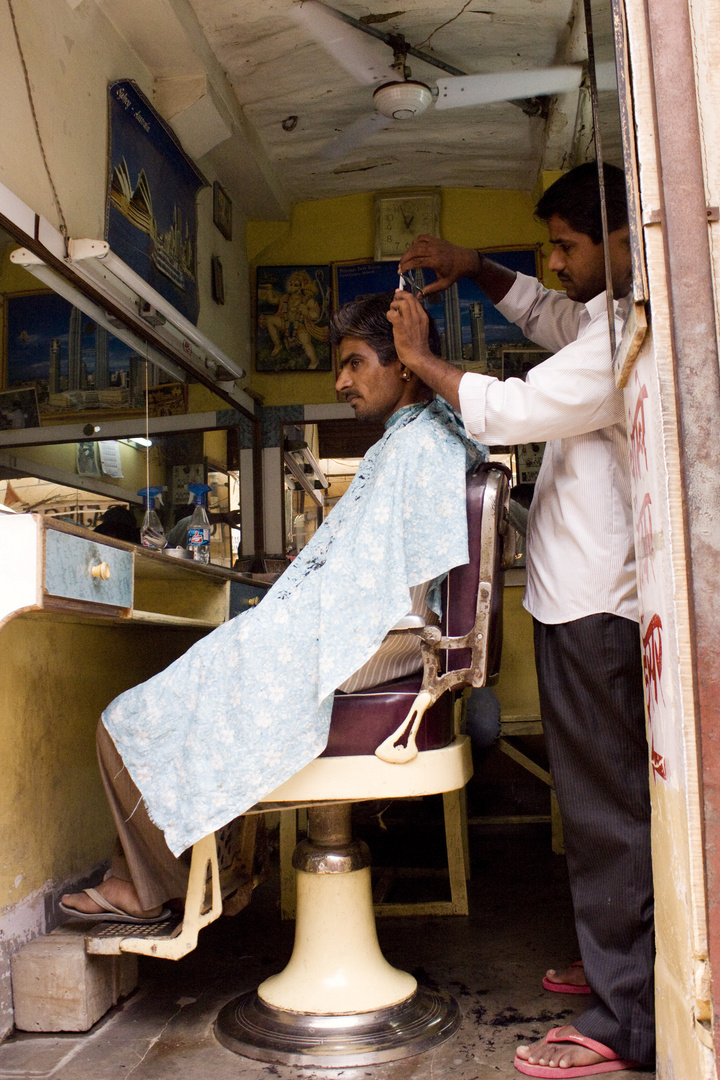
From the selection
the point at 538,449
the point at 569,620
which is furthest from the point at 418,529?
the point at 538,449

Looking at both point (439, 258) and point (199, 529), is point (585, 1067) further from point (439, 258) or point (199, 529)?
point (199, 529)

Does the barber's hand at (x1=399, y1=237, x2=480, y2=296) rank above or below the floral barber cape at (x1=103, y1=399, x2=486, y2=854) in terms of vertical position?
above

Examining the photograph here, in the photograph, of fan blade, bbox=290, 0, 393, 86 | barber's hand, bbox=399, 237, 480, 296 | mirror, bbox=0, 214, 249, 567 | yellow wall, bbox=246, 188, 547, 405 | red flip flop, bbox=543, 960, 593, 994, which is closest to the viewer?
red flip flop, bbox=543, 960, 593, 994

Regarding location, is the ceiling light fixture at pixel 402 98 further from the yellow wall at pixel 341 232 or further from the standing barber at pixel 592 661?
the standing barber at pixel 592 661

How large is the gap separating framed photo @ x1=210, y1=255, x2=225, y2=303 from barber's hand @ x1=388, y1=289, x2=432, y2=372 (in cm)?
264

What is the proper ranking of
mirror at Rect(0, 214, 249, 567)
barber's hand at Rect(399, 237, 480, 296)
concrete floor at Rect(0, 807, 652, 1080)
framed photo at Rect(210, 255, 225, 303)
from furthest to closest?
framed photo at Rect(210, 255, 225, 303) < mirror at Rect(0, 214, 249, 567) < barber's hand at Rect(399, 237, 480, 296) < concrete floor at Rect(0, 807, 652, 1080)

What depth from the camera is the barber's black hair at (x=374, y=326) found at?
221 centimetres

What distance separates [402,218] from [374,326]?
10.1 ft

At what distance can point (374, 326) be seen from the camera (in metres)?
2.21

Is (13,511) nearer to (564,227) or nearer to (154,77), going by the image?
(564,227)

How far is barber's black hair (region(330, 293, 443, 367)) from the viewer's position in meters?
2.21

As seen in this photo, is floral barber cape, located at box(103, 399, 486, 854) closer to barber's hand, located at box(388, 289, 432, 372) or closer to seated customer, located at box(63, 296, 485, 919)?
seated customer, located at box(63, 296, 485, 919)

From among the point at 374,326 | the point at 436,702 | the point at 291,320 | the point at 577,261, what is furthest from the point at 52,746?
the point at 291,320

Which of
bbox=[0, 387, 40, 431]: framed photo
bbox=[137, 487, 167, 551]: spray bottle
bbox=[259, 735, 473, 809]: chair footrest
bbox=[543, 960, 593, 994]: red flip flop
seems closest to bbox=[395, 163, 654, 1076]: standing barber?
bbox=[259, 735, 473, 809]: chair footrest
